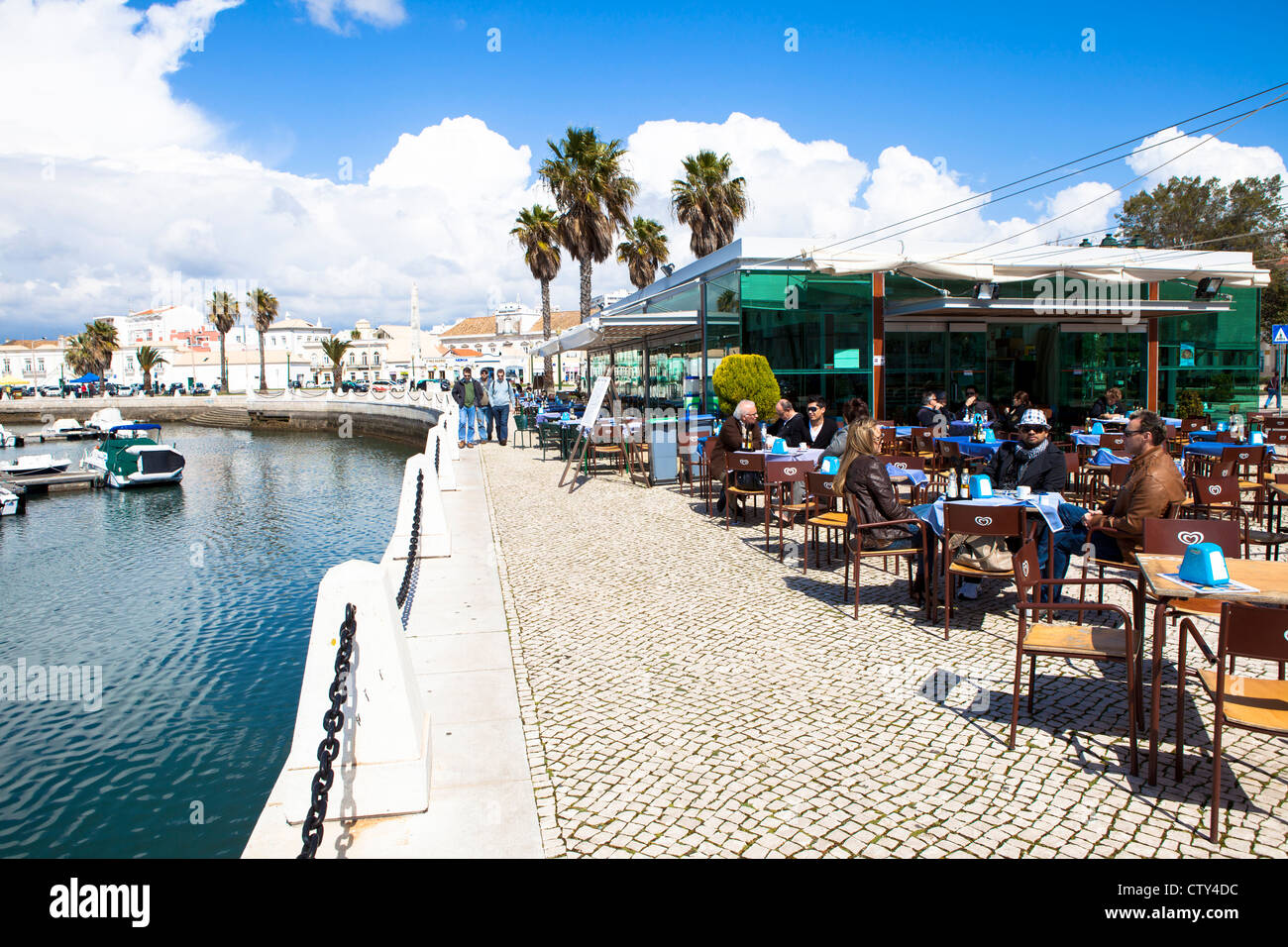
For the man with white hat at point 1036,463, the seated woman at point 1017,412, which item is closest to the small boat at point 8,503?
the seated woman at point 1017,412

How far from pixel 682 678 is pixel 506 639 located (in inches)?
56.2

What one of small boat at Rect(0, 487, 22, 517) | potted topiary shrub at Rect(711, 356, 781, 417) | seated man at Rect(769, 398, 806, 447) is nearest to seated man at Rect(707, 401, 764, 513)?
seated man at Rect(769, 398, 806, 447)

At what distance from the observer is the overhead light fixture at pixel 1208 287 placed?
18.5 m

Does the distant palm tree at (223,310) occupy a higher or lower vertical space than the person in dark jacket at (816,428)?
higher

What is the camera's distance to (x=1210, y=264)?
1991 centimetres

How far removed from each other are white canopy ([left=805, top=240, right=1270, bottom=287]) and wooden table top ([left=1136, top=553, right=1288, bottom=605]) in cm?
1226

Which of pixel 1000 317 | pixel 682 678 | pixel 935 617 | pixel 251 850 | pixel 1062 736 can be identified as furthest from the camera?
pixel 1000 317

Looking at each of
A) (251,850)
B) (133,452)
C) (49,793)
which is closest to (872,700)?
(251,850)

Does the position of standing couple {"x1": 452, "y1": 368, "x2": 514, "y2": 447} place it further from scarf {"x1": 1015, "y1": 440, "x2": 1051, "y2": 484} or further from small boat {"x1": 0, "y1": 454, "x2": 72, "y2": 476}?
scarf {"x1": 1015, "y1": 440, "x2": 1051, "y2": 484}

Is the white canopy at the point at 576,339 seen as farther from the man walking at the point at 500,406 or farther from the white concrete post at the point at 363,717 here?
the white concrete post at the point at 363,717

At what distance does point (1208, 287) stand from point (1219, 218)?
104ft

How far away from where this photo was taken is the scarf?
7078 millimetres

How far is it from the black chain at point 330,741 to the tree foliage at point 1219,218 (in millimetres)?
46553

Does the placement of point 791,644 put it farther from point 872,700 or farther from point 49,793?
point 49,793
